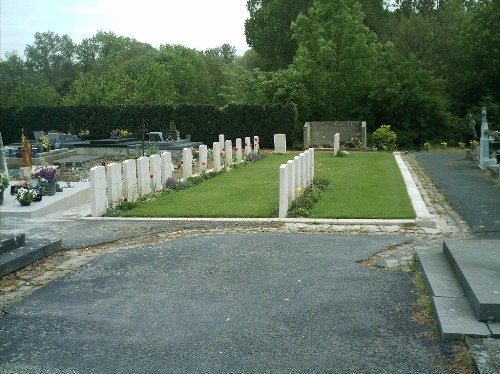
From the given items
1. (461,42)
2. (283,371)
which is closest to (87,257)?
(283,371)

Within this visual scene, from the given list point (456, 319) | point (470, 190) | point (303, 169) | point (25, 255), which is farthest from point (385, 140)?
point (456, 319)

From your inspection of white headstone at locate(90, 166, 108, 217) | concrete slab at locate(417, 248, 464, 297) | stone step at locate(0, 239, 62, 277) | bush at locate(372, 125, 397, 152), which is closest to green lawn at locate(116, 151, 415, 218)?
white headstone at locate(90, 166, 108, 217)

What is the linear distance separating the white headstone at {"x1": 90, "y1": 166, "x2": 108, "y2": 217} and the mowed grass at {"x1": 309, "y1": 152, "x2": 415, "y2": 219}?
4309 mm

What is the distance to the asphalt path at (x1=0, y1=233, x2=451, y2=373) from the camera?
4.91m

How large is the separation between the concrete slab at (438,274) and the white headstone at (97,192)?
682cm

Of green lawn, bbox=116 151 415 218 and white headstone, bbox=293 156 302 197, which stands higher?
white headstone, bbox=293 156 302 197

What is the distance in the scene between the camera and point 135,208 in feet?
42.2

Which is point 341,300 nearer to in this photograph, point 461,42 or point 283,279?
point 283,279

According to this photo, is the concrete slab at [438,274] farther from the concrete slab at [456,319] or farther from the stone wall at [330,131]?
the stone wall at [330,131]

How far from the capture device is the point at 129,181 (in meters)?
13.5

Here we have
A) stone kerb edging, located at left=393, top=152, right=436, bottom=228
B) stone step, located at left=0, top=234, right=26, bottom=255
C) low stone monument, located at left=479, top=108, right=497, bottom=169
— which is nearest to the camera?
stone step, located at left=0, top=234, right=26, bottom=255

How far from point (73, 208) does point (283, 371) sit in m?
10.3

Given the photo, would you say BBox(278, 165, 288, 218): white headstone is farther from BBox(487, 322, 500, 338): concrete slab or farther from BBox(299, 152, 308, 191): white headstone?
BBox(487, 322, 500, 338): concrete slab

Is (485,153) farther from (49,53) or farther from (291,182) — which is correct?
(49,53)
